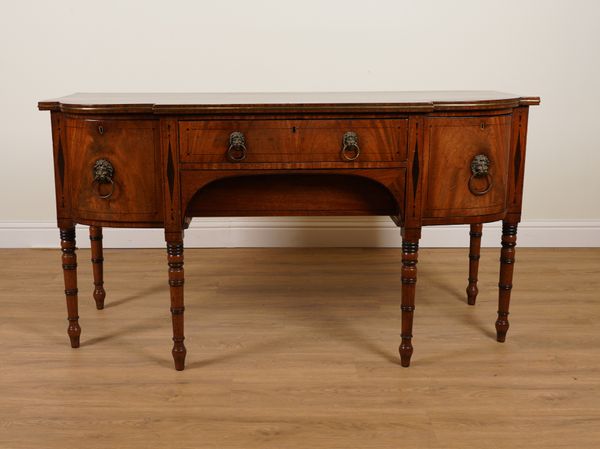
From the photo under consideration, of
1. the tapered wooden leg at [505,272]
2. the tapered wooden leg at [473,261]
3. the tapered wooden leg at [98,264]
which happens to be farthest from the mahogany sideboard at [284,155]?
the tapered wooden leg at [473,261]

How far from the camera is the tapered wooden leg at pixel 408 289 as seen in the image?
2504 millimetres

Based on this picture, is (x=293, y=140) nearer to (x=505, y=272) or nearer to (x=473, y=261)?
(x=505, y=272)

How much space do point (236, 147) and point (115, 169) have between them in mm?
401

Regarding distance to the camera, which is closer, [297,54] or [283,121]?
[283,121]

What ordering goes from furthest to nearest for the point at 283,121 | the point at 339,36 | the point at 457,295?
the point at 339,36 → the point at 457,295 → the point at 283,121

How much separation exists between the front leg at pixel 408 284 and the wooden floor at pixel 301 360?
76 millimetres

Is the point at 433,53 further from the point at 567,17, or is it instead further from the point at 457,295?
the point at 457,295

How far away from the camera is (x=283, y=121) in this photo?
7.84 feet

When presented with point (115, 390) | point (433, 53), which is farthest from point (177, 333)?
point (433, 53)

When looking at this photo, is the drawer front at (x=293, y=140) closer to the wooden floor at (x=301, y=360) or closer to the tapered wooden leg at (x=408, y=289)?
the tapered wooden leg at (x=408, y=289)

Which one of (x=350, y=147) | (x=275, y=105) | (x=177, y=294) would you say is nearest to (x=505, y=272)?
(x=350, y=147)

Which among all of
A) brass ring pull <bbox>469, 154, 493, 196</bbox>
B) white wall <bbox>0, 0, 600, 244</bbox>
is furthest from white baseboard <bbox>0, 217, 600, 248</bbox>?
brass ring pull <bbox>469, 154, 493, 196</bbox>

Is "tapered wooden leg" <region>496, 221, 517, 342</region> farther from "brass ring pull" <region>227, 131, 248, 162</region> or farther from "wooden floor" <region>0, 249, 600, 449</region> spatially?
"brass ring pull" <region>227, 131, 248, 162</region>

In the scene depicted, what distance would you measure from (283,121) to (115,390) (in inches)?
39.5
